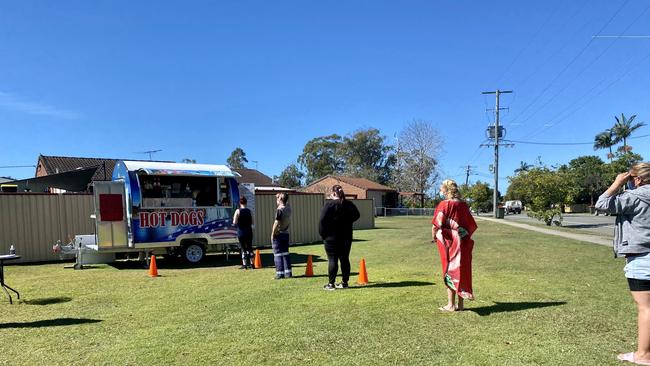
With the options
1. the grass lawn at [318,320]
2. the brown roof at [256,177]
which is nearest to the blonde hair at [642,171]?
the grass lawn at [318,320]

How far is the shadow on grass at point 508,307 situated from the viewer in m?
6.57

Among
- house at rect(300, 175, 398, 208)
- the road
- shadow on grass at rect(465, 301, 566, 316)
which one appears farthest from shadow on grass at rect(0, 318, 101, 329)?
house at rect(300, 175, 398, 208)

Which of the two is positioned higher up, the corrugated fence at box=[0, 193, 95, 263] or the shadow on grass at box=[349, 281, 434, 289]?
the corrugated fence at box=[0, 193, 95, 263]

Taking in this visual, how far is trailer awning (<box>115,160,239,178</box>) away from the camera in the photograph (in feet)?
41.2

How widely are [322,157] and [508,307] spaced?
75078mm

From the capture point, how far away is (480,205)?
6438cm

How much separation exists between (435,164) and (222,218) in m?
53.9

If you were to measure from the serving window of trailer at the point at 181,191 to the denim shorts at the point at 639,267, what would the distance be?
1091 cm

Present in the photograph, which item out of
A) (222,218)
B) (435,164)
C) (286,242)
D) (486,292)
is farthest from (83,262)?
(435,164)

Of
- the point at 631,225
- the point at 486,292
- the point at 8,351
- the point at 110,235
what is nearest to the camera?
the point at 631,225

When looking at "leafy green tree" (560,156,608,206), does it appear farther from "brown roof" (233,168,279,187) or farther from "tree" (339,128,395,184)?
"brown roof" (233,168,279,187)

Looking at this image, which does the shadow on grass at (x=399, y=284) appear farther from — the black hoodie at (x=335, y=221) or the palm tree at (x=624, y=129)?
the palm tree at (x=624, y=129)

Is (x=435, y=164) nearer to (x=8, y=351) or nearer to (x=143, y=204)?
(x=143, y=204)

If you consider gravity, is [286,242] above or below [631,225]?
below
